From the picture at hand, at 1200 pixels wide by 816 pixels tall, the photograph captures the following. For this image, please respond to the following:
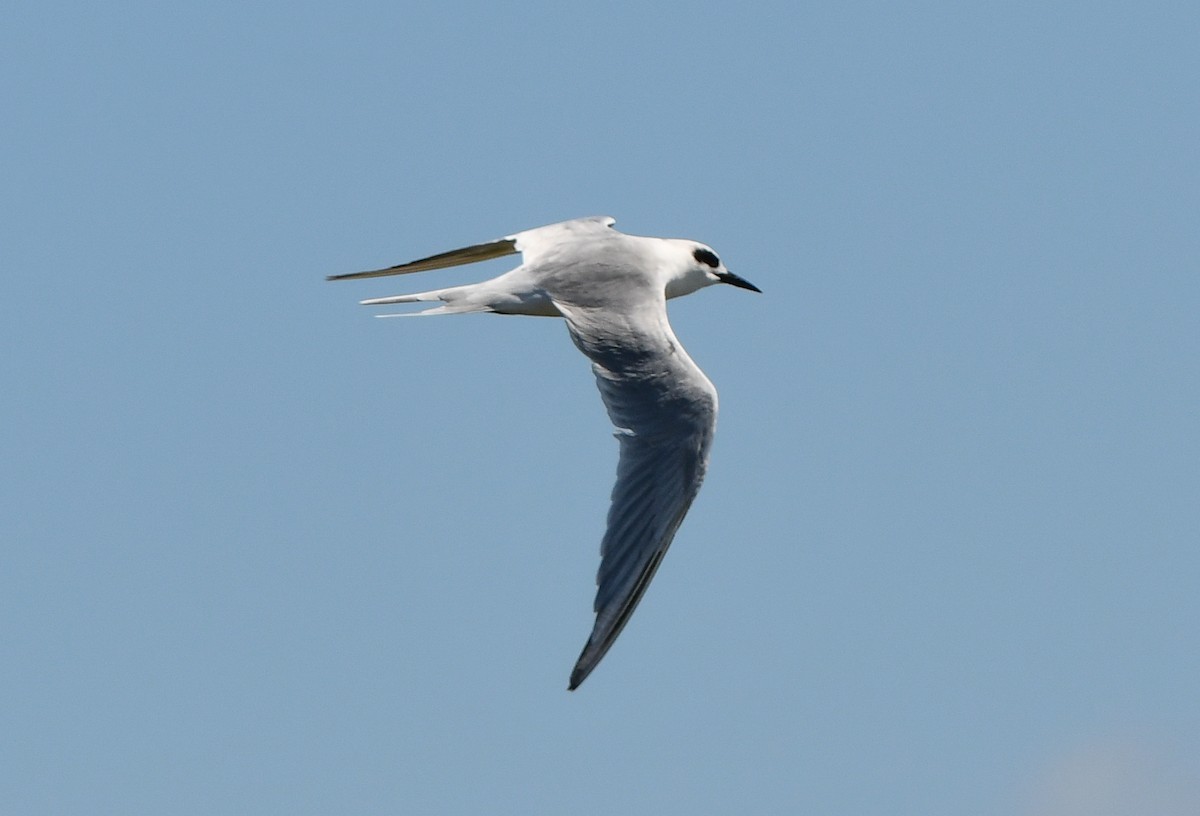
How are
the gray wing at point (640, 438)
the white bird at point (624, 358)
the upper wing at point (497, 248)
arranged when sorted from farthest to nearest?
the upper wing at point (497, 248)
the white bird at point (624, 358)
the gray wing at point (640, 438)

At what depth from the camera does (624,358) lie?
1256 cm

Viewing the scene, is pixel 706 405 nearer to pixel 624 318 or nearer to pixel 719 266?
pixel 624 318

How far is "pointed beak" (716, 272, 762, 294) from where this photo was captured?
1629 centimetres

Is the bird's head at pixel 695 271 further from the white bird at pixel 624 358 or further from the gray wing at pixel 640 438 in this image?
the gray wing at pixel 640 438

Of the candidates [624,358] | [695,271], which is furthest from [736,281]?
[624,358]

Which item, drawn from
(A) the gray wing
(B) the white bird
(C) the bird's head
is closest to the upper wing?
(B) the white bird

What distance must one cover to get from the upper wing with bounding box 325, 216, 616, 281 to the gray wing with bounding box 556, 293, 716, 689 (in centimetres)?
183

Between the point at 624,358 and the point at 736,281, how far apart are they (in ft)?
13.5

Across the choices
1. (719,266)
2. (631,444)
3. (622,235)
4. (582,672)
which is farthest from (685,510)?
(719,266)

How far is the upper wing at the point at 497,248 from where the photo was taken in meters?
15.0

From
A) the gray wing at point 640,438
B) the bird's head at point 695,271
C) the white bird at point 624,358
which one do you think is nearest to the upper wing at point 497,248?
the white bird at point 624,358

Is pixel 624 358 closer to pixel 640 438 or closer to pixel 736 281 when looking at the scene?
pixel 640 438

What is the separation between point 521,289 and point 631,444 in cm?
209

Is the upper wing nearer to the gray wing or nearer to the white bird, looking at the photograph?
the white bird
